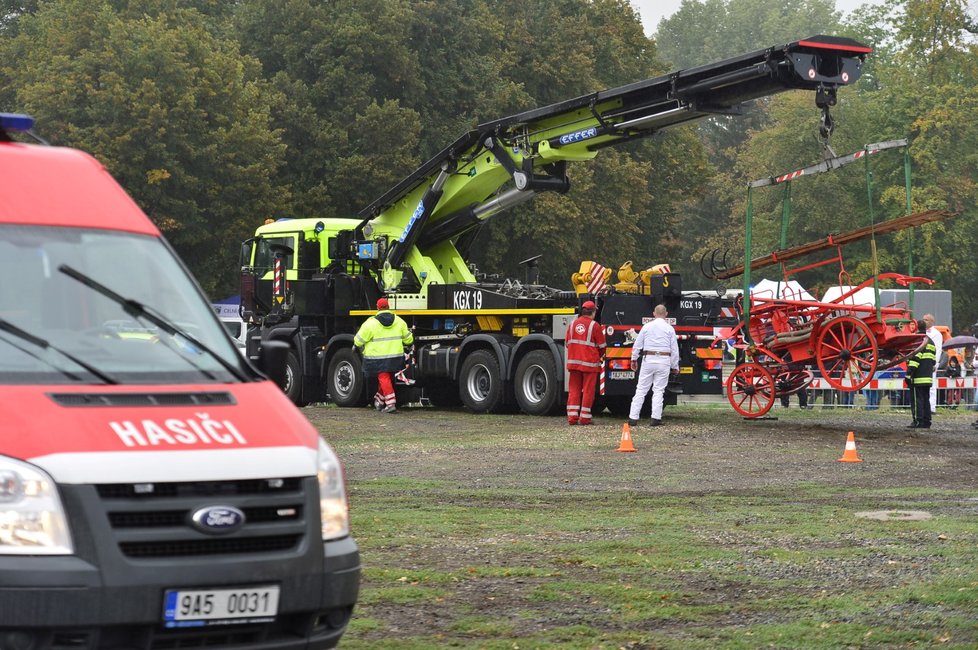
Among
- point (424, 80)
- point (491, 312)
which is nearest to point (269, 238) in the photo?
point (491, 312)

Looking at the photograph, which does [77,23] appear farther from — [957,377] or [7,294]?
[7,294]

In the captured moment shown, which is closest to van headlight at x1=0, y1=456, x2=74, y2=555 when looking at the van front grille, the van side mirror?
the van front grille

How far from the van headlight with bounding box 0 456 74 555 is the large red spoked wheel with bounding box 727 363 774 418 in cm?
1793

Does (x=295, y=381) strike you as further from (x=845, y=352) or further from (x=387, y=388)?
(x=845, y=352)

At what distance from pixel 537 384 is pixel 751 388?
10.4 feet

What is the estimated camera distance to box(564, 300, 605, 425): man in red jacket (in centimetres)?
2228

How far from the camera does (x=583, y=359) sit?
73.1ft

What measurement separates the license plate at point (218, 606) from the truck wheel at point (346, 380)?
68.8ft

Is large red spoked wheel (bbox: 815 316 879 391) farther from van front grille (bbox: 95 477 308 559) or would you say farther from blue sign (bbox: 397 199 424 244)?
van front grille (bbox: 95 477 308 559)

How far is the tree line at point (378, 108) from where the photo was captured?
43469mm

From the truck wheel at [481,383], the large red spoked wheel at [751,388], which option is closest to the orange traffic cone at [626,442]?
the large red spoked wheel at [751,388]

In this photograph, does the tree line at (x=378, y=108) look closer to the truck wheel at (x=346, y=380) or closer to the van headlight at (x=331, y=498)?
the truck wheel at (x=346, y=380)

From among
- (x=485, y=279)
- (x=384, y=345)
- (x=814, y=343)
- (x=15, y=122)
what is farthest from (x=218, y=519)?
(x=485, y=279)

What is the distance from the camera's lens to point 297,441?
6.40m
